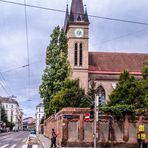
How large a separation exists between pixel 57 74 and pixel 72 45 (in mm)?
11383

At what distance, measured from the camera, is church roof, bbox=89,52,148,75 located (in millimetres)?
89312

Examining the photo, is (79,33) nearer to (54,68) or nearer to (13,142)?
(54,68)

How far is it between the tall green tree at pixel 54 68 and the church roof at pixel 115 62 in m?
11.8

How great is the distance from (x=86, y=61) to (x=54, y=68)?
10.8 metres

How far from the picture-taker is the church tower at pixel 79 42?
8231 cm

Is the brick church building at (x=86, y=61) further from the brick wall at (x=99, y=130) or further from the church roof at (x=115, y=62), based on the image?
the brick wall at (x=99, y=130)

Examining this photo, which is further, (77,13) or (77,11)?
(77,13)

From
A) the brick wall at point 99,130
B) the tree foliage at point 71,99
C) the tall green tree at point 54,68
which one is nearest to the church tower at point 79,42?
the tall green tree at point 54,68

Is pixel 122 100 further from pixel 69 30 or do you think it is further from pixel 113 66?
pixel 113 66

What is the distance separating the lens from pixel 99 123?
3719cm

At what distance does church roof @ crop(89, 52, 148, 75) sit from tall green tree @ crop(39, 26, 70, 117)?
11782mm

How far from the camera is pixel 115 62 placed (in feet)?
304

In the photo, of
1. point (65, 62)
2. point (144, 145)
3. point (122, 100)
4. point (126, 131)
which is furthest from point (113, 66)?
point (144, 145)

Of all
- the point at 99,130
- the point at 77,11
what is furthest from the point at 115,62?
the point at 99,130
